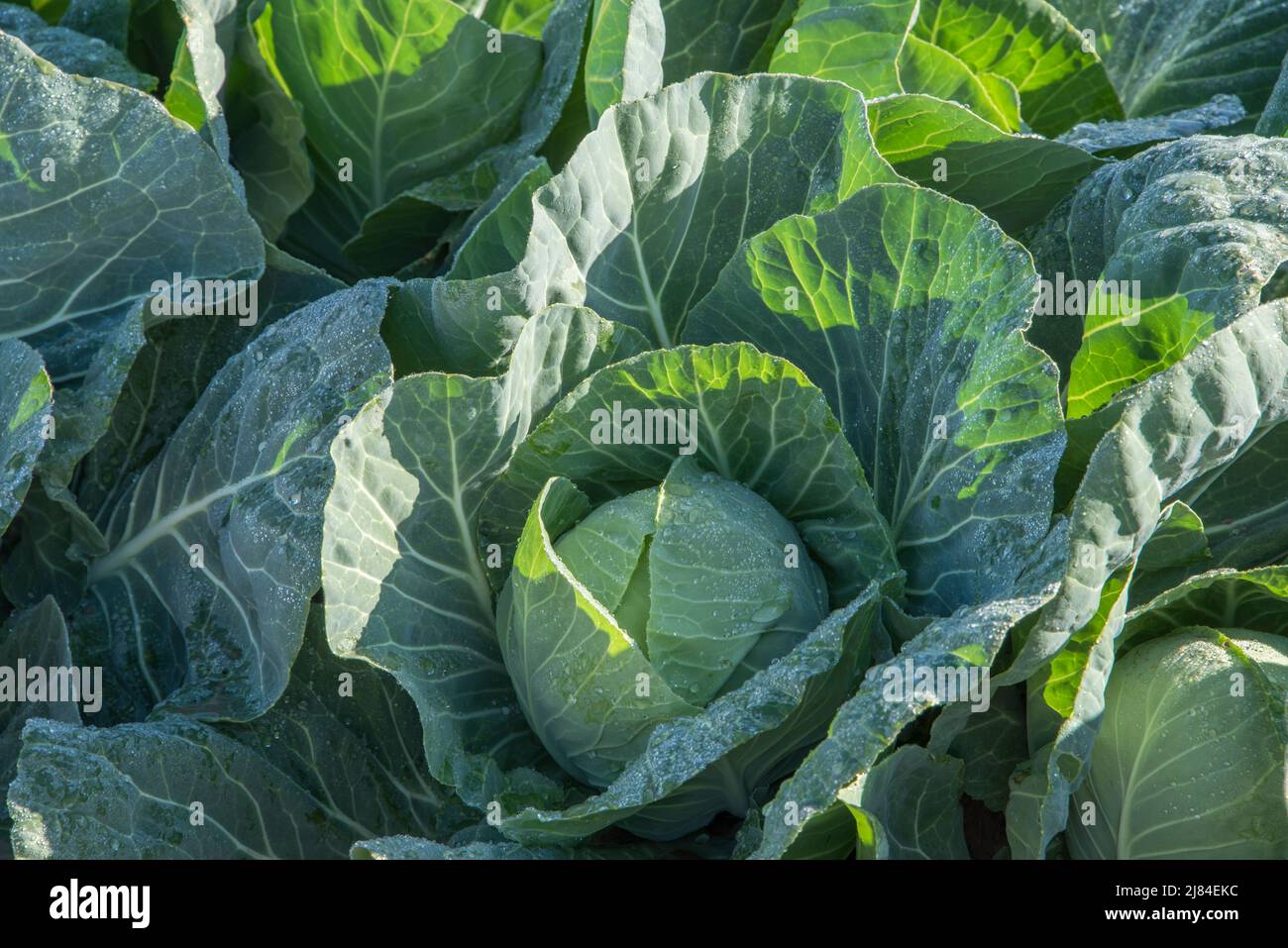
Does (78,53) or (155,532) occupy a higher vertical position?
(78,53)

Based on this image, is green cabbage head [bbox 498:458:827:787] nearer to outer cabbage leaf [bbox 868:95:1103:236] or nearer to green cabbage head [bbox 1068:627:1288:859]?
green cabbage head [bbox 1068:627:1288:859]

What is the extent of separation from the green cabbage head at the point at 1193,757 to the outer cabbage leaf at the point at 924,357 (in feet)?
0.91

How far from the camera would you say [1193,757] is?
1707 millimetres

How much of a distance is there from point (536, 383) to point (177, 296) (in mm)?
883

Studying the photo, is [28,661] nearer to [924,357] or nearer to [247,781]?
[247,781]

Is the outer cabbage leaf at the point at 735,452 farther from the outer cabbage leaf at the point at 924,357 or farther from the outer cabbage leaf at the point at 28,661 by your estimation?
the outer cabbage leaf at the point at 28,661

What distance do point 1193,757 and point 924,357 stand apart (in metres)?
0.76

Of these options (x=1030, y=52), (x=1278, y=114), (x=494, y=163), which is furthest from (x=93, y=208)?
(x=1278, y=114)

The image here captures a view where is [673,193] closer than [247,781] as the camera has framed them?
No

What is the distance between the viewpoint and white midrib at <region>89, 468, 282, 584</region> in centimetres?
228

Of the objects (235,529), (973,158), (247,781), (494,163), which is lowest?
(247,781)

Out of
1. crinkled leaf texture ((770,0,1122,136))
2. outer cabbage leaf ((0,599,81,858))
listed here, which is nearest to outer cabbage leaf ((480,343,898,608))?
outer cabbage leaf ((0,599,81,858))

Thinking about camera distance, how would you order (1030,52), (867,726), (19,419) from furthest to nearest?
(1030,52) < (19,419) < (867,726)
